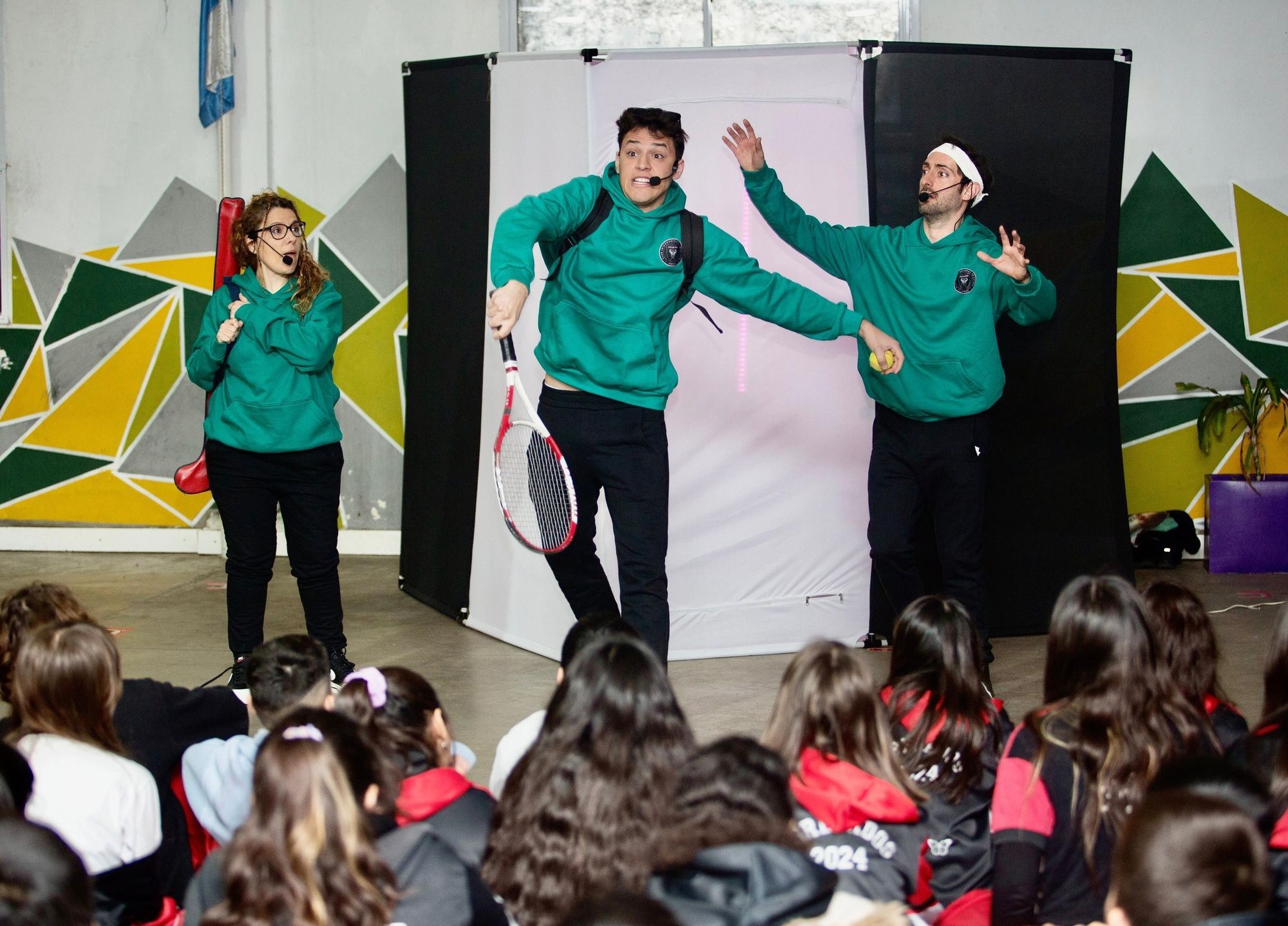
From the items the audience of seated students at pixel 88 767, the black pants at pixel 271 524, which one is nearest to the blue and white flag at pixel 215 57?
the black pants at pixel 271 524

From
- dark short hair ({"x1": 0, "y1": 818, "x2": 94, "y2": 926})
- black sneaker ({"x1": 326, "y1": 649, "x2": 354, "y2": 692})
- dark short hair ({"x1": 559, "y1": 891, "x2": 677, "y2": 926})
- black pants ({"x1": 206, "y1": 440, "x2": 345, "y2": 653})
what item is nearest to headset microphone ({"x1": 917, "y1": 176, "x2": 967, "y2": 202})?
black pants ({"x1": 206, "y1": 440, "x2": 345, "y2": 653})

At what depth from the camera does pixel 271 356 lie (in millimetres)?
4082

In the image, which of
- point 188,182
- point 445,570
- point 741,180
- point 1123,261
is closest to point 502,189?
point 741,180

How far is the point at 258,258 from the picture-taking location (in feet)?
13.6

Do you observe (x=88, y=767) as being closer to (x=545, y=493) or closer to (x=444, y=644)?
(x=545, y=493)

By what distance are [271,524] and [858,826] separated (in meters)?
2.68

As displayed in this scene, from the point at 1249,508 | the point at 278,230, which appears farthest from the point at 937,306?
the point at 1249,508

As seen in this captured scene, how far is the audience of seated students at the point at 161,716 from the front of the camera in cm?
250

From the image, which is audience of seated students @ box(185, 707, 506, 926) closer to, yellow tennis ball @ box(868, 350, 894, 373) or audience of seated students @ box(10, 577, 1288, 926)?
audience of seated students @ box(10, 577, 1288, 926)

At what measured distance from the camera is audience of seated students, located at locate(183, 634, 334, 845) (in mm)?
2367

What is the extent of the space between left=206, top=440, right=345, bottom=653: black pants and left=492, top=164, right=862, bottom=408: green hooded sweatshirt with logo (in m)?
0.94

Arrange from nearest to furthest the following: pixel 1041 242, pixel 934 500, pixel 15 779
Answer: pixel 15 779 < pixel 934 500 < pixel 1041 242

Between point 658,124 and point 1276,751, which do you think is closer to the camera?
point 1276,751

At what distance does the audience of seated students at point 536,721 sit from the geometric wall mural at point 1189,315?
15.0ft
